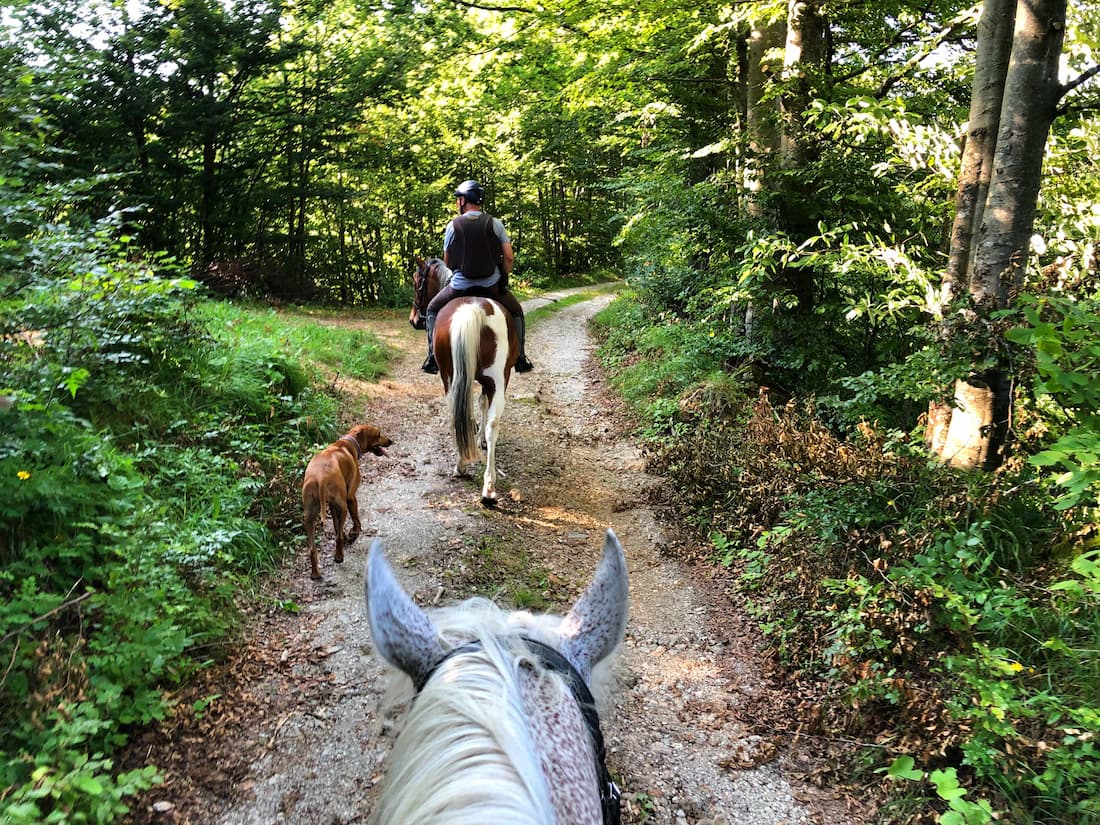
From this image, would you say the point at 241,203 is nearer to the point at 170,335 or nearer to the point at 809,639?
the point at 170,335

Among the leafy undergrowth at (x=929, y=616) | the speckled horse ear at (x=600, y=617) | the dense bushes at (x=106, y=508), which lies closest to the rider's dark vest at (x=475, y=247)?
the dense bushes at (x=106, y=508)

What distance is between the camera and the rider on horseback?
643 cm

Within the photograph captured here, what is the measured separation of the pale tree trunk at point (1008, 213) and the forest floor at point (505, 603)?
77.8 inches

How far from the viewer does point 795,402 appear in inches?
253

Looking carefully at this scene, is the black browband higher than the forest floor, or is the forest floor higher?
the black browband

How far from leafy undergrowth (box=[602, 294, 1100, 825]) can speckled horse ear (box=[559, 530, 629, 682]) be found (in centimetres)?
175

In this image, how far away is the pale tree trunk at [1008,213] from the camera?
353 centimetres

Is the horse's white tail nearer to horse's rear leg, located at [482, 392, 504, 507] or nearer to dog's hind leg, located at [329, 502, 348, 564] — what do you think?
horse's rear leg, located at [482, 392, 504, 507]

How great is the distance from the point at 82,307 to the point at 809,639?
18.9 feet

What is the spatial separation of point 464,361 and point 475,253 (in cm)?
134

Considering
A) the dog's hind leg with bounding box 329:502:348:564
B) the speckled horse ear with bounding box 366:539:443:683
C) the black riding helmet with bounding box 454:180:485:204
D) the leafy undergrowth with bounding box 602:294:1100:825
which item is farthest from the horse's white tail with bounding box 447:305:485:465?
the speckled horse ear with bounding box 366:539:443:683

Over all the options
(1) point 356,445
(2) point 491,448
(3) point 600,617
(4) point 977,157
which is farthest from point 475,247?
(3) point 600,617

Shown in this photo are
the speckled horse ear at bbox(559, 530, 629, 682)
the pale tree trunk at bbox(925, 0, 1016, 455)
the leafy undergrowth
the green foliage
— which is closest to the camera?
the speckled horse ear at bbox(559, 530, 629, 682)

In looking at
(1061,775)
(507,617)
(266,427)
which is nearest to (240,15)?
(266,427)
